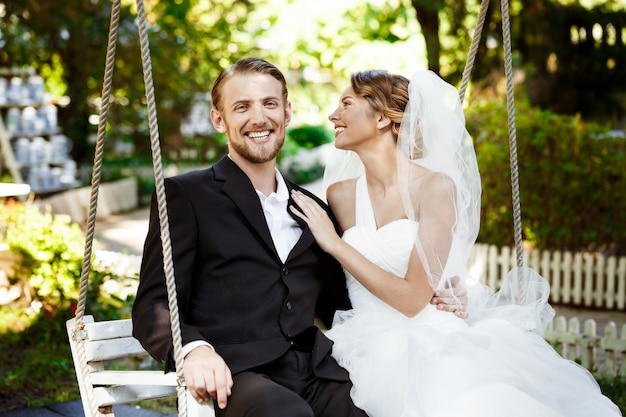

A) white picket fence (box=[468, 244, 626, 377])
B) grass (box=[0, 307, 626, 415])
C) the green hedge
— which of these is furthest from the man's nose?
the green hedge

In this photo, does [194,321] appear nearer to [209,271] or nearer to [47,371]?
[209,271]

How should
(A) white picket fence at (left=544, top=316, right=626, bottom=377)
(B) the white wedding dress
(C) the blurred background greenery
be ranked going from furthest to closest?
1. (C) the blurred background greenery
2. (A) white picket fence at (left=544, top=316, right=626, bottom=377)
3. (B) the white wedding dress

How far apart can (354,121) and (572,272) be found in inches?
255

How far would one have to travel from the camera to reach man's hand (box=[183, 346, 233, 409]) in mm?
2730

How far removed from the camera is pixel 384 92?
3410 millimetres

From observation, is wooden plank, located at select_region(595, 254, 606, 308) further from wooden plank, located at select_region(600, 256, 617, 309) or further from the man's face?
the man's face

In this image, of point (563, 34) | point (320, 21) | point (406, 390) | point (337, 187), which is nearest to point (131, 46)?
point (320, 21)

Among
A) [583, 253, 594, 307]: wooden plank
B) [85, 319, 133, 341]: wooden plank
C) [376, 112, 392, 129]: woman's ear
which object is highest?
[376, 112, 392, 129]: woman's ear

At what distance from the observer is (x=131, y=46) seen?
13727 millimetres

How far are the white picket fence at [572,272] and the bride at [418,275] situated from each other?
549 cm

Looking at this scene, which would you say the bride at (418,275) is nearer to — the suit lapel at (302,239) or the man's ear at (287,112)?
the suit lapel at (302,239)

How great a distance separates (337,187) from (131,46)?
423 inches

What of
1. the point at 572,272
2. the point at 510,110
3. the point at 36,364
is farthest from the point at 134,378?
the point at 572,272

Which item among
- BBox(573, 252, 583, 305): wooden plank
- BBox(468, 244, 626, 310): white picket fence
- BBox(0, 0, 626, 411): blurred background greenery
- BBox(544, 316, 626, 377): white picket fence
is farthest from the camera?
BBox(573, 252, 583, 305): wooden plank
